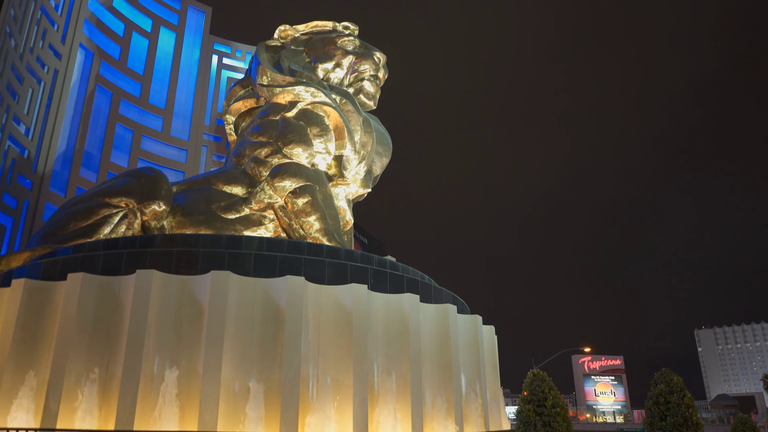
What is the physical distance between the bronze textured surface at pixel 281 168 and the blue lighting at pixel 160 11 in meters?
13.5

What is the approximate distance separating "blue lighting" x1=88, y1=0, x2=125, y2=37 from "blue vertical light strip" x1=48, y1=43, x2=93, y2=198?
1.81m

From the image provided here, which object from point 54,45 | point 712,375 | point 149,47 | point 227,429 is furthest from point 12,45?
point 712,375

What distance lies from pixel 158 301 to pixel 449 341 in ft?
15.7

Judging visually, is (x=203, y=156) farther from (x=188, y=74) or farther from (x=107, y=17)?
(x=107, y=17)

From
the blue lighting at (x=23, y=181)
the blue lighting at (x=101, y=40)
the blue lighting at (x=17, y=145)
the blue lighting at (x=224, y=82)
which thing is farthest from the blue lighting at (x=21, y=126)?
the blue lighting at (x=224, y=82)

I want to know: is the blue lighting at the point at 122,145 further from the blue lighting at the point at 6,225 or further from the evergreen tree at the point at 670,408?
the evergreen tree at the point at 670,408

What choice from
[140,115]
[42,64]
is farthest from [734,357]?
[42,64]

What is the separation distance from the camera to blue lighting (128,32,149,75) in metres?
22.8

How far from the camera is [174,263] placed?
858cm

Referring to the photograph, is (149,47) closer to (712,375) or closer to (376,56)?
(376,56)

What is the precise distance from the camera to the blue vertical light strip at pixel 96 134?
20.3 meters

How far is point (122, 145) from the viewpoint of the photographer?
2169cm

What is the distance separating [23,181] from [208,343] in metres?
13.7

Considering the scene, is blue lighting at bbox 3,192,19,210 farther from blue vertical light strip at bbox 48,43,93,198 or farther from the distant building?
the distant building
